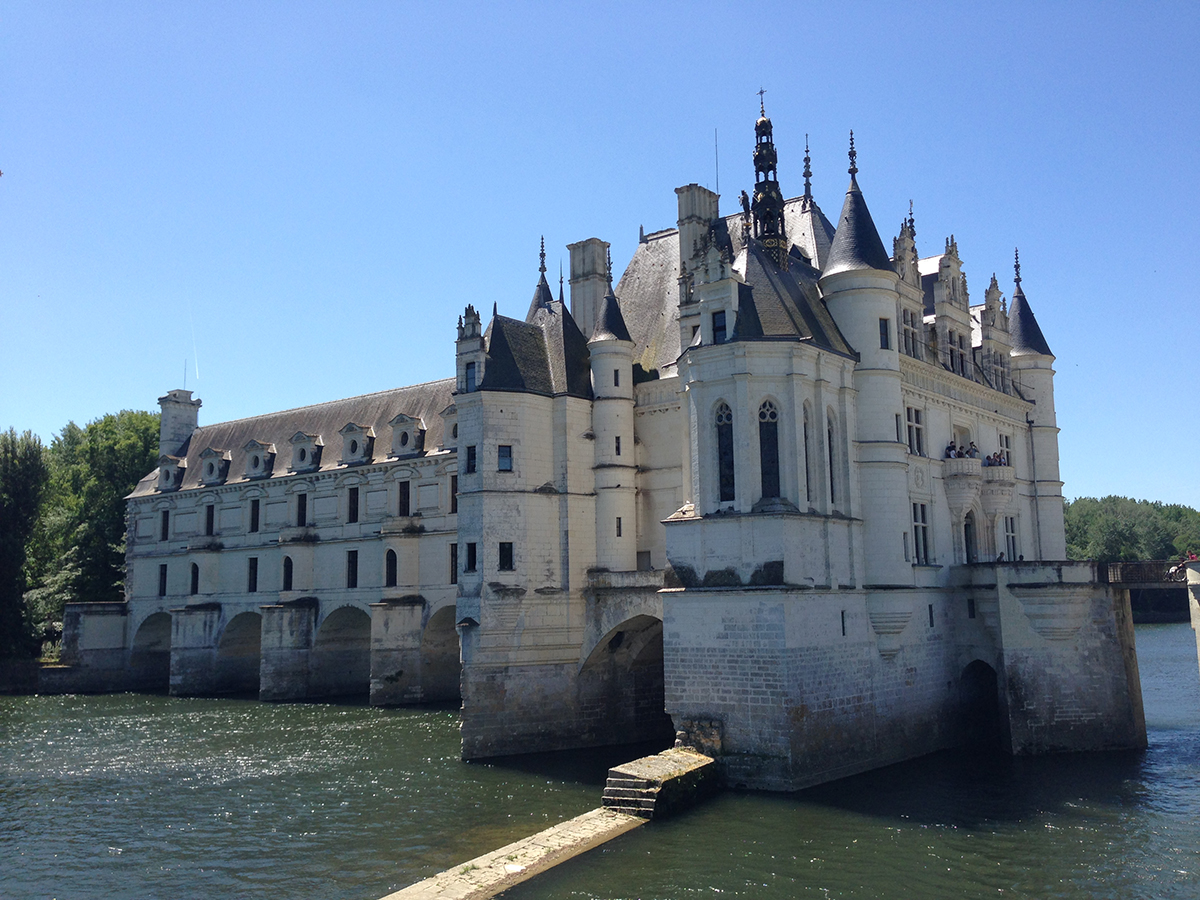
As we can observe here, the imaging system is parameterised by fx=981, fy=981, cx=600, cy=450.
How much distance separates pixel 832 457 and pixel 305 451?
33.9 m

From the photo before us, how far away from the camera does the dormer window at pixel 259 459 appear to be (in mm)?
56312

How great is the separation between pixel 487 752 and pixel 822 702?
36.8 feet

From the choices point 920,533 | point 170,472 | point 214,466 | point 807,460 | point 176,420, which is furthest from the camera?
point 176,420

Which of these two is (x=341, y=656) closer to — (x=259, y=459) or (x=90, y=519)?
(x=259, y=459)

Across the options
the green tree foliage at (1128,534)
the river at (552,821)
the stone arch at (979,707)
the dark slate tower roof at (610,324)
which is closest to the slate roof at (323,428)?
the dark slate tower roof at (610,324)

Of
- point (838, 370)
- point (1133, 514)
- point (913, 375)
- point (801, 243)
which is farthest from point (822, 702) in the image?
point (1133, 514)

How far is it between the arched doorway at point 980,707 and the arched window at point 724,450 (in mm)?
12149

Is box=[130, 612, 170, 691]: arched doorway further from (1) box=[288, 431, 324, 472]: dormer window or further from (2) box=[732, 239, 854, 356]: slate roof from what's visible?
(2) box=[732, 239, 854, 356]: slate roof

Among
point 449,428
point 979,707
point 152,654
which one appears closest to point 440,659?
point 449,428

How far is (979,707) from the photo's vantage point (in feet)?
112

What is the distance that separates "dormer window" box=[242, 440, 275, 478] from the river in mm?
22696

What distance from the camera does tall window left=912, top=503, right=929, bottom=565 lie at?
32.3 m

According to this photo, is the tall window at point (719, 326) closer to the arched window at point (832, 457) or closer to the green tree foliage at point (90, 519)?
the arched window at point (832, 457)

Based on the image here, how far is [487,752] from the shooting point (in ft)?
103
